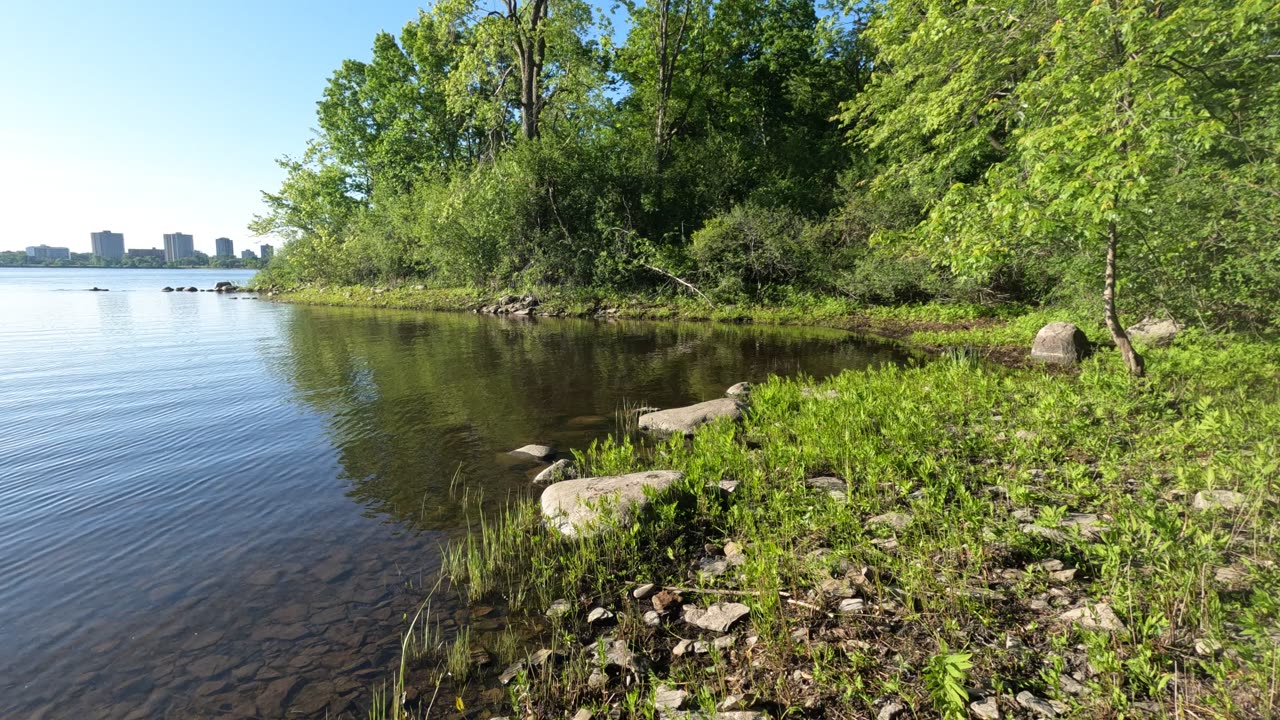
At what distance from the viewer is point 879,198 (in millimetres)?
26328

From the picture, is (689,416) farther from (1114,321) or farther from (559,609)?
(1114,321)

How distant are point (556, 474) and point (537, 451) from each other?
1.37m

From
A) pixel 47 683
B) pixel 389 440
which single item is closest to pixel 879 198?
pixel 389 440

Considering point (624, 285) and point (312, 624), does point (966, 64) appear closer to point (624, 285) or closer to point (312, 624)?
point (312, 624)

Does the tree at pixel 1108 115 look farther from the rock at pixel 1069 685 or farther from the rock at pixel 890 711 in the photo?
the rock at pixel 890 711

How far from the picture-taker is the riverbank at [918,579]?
3273 millimetres

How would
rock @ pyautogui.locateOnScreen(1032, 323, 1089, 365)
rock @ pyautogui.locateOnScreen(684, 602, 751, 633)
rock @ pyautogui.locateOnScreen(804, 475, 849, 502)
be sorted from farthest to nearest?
rock @ pyautogui.locateOnScreen(1032, 323, 1089, 365) < rock @ pyautogui.locateOnScreen(804, 475, 849, 502) < rock @ pyautogui.locateOnScreen(684, 602, 751, 633)

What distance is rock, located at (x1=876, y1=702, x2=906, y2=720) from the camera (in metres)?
3.22

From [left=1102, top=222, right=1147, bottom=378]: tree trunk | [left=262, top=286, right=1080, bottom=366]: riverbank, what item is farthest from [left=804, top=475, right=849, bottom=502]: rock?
[left=262, top=286, right=1080, bottom=366]: riverbank

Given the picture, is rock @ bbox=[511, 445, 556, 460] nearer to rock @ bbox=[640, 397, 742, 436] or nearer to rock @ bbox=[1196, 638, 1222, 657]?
rock @ bbox=[640, 397, 742, 436]

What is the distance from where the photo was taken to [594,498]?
658 cm

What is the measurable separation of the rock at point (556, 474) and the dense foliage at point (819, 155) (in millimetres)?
7754

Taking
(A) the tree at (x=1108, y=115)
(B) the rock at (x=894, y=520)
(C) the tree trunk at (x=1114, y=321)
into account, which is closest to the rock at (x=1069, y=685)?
(B) the rock at (x=894, y=520)

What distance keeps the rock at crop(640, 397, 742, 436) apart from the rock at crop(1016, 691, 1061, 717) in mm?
6564
